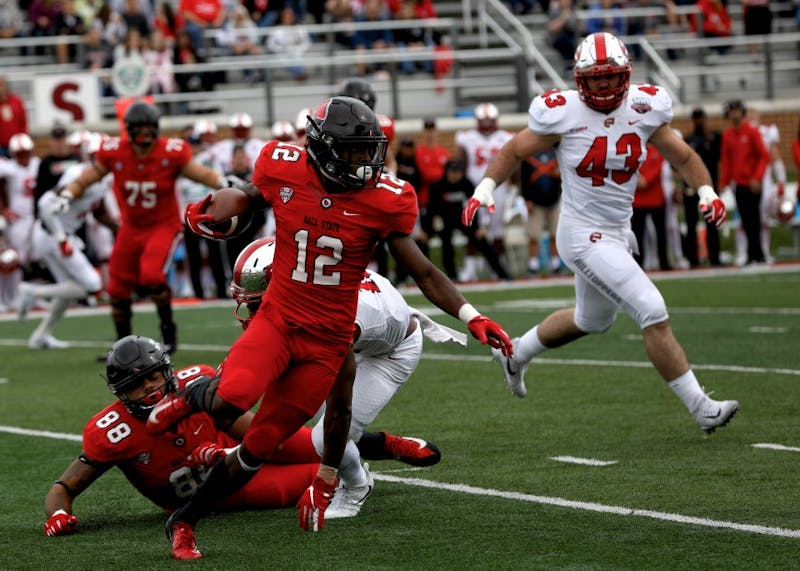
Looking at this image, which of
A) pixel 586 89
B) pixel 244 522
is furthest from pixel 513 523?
pixel 586 89

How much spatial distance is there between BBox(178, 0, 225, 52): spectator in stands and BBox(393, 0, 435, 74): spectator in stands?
2.61 m

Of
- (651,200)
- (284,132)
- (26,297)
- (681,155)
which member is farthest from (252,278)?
(651,200)

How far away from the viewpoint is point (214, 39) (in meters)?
22.0

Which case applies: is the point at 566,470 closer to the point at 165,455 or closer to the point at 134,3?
the point at 165,455

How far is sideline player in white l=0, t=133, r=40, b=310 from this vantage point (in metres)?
16.8

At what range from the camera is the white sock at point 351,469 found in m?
5.77

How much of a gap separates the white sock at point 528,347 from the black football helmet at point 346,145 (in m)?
3.11

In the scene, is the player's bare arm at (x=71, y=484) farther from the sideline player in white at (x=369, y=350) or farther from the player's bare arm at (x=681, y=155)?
the player's bare arm at (x=681, y=155)

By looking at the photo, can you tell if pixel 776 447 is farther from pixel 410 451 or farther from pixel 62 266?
pixel 62 266

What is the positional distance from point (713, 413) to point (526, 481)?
110 cm

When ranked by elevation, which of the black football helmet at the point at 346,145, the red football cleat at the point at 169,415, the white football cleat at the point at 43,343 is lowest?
the white football cleat at the point at 43,343

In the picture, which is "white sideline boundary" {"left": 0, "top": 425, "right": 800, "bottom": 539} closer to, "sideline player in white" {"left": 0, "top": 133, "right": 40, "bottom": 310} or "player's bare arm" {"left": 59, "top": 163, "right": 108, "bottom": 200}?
"player's bare arm" {"left": 59, "top": 163, "right": 108, "bottom": 200}

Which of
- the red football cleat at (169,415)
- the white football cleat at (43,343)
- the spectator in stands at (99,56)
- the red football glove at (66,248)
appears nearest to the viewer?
the red football cleat at (169,415)

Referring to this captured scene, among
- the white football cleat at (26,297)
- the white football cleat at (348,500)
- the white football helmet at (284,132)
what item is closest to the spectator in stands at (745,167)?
the white football helmet at (284,132)
